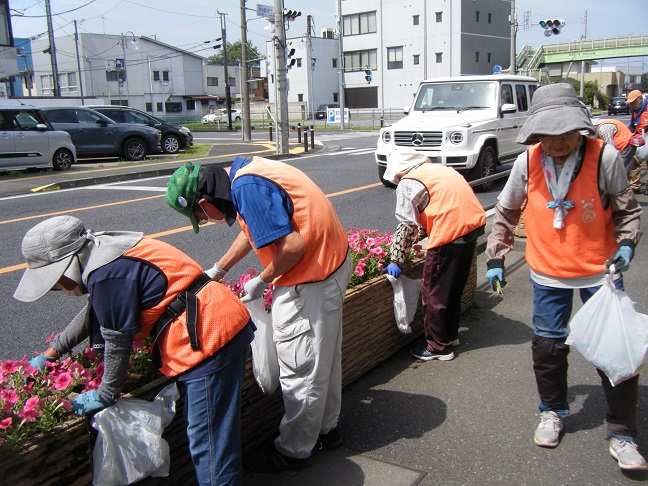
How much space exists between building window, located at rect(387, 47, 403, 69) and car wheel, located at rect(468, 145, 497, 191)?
50367mm

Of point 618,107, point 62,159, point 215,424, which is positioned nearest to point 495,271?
point 215,424

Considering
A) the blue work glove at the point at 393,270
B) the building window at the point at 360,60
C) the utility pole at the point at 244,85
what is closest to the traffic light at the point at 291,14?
the utility pole at the point at 244,85

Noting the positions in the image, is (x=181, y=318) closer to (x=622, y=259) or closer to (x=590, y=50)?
(x=622, y=259)

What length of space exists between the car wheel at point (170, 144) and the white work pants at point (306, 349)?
1931cm

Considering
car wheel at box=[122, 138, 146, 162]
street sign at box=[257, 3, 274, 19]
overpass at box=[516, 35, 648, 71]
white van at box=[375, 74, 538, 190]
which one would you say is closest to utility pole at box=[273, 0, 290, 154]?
street sign at box=[257, 3, 274, 19]

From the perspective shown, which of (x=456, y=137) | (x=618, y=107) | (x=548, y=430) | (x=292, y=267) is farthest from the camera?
(x=618, y=107)

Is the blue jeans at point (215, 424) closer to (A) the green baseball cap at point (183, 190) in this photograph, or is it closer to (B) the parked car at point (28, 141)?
(A) the green baseball cap at point (183, 190)

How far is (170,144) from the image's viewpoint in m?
21.4

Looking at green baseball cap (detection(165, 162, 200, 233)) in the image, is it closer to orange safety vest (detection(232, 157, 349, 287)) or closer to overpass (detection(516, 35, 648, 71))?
orange safety vest (detection(232, 157, 349, 287))

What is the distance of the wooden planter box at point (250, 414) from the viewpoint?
7.35 feet

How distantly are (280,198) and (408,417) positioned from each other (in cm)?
160

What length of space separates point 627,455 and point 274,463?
166 centimetres

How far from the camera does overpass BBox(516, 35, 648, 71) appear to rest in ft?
186

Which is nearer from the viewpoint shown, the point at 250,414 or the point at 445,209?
the point at 250,414
